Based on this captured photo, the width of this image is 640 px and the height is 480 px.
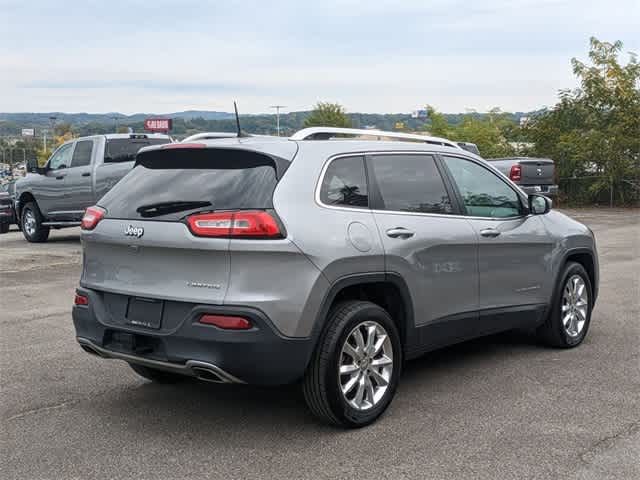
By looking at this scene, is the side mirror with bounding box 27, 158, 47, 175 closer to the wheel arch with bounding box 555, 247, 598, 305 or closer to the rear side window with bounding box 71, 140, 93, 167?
the rear side window with bounding box 71, 140, 93, 167

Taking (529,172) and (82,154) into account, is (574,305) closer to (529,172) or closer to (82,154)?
(82,154)

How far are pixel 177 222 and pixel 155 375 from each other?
1.61 metres

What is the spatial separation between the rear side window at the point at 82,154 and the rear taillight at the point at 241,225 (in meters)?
11.7

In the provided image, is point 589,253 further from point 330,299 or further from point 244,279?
Result: point 244,279

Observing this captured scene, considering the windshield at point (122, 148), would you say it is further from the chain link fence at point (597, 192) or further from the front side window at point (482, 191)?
the chain link fence at point (597, 192)

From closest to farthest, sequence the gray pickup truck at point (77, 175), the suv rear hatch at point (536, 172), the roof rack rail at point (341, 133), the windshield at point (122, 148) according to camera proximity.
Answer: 1. the roof rack rail at point (341, 133)
2. the gray pickup truck at point (77, 175)
3. the windshield at point (122, 148)
4. the suv rear hatch at point (536, 172)

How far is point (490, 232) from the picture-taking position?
19.8 ft

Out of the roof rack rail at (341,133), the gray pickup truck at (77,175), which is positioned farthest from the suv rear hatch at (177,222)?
the gray pickup truck at (77,175)

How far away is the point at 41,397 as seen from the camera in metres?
5.66

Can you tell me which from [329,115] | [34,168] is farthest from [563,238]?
[329,115]

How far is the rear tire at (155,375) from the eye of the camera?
577cm

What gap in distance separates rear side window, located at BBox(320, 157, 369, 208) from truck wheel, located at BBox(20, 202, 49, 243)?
12.8 metres

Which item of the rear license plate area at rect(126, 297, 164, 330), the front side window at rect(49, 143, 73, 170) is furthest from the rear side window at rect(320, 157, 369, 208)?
the front side window at rect(49, 143, 73, 170)

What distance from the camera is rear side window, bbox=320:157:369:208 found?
4.93 meters
